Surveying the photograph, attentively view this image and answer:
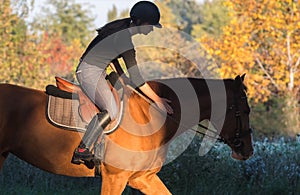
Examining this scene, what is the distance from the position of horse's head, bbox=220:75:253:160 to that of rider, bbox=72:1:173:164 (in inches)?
27.8

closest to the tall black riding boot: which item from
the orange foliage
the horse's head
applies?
the horse's head

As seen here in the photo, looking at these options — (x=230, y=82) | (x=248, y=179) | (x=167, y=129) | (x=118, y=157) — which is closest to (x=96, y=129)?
(x=118, y=157)

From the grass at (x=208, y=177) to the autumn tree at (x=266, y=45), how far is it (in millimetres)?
10310

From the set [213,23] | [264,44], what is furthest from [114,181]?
[213,23]

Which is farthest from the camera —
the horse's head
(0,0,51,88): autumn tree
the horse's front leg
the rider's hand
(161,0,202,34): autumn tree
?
(161,0,202,34): autumn tree

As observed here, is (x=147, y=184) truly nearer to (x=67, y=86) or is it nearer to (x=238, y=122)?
(x=238, y=122)

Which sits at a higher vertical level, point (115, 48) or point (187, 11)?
point (187, 11)

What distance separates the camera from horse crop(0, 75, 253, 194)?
6.73 meters

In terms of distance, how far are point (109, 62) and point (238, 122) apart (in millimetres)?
1645

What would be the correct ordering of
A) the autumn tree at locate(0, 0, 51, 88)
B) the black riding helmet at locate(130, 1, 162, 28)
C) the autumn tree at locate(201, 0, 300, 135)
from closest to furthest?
the black riding helmet at locate(130, 1, 162, 28) → the autumn tree at locate(201, 0, 300, 135) → the autumn tree at locate(0, 0, 51, 88)

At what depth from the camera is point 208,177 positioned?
10.0 metres

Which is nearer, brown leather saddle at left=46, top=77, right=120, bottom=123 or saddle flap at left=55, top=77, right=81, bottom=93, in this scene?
brown leather saddle at left=46, top=77, right=120, bottom=123

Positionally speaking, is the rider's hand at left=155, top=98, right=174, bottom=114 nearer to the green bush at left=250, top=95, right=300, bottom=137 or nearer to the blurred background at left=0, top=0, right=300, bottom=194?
the blurred background at left=0, top=0, right=300, bottom=194

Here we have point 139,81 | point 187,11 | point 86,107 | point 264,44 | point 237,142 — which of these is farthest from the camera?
point 187,11
